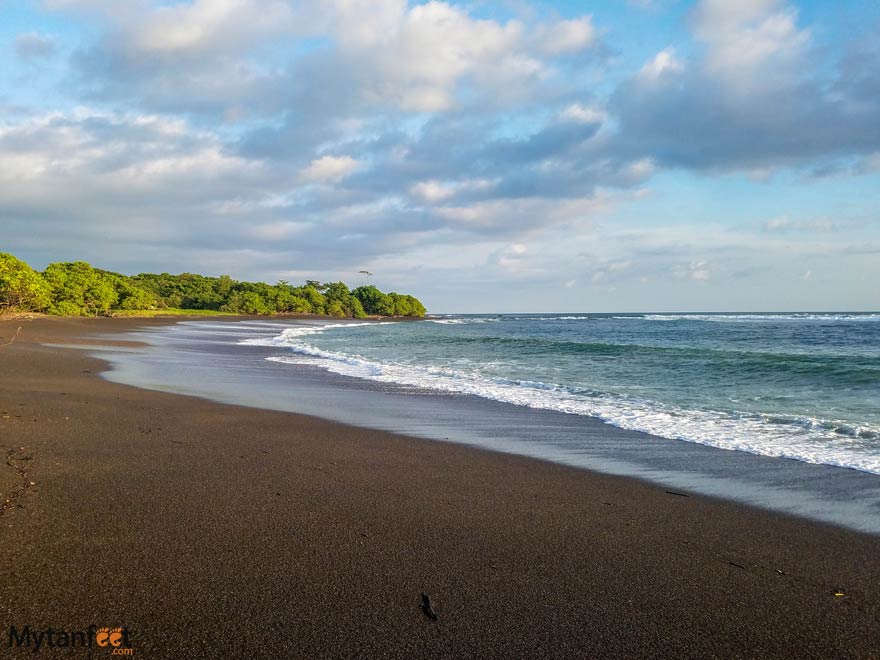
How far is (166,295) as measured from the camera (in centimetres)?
11244

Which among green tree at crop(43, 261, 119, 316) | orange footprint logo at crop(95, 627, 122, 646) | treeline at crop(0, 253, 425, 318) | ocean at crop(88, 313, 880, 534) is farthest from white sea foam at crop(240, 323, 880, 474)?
green tree at crop(43, 261, 119, 316)

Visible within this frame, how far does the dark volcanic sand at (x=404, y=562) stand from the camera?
118 inches

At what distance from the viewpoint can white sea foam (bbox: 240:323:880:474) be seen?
7884 mm

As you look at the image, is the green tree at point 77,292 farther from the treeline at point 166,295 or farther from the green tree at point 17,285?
the green tree at point 17,285

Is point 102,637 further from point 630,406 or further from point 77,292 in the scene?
point 77,292

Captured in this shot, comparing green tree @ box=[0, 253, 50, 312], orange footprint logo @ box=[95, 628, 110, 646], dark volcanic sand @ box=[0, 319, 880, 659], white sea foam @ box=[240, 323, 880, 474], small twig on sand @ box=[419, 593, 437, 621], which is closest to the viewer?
orange footprint logo @ box=[95, 628, 110, 646]

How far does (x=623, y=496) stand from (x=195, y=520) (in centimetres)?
421

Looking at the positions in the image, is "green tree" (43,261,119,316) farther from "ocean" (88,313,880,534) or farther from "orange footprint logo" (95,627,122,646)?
"orange footprint logo" (95,627,122,646)

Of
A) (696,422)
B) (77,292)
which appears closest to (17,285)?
(77,292)

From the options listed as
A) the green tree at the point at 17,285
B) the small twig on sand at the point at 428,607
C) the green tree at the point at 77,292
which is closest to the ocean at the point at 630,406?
the small twig on sand at the point at 428,607

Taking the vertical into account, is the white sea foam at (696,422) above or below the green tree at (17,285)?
below

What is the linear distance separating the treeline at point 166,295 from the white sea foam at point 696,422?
41218 millimetres

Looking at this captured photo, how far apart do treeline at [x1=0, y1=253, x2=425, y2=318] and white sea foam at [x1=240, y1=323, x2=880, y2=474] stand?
41.2 meters

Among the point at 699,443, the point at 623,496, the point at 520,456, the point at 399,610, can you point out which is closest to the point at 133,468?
the point at 399,610
